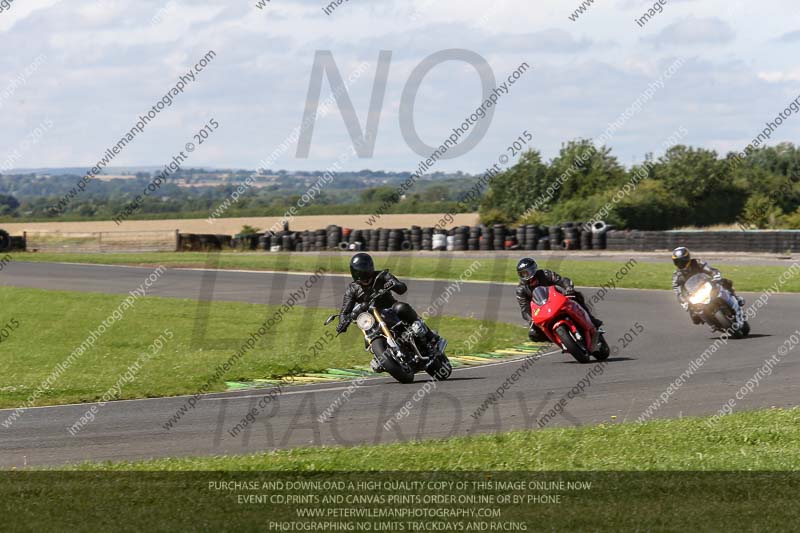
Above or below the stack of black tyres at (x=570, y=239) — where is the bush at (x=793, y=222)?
above

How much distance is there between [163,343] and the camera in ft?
65.2

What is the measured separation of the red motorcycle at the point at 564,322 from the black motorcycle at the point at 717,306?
10.9ft

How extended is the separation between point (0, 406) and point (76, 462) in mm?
4694

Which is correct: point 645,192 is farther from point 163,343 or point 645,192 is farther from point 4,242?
point 163,343

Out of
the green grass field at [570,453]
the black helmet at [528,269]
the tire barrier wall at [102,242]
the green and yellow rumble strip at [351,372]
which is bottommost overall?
the tire barrier wall at [102,242]

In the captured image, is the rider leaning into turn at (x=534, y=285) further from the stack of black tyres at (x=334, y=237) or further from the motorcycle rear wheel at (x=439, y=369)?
the stack of black tyres at (x=334, y=237)

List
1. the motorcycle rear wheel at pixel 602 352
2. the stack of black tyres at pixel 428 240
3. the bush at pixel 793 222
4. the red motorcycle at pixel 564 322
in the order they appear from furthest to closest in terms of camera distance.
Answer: the stack of black tyres at pixel 428 240 → the bush at pixel 793 222 → the motorcycle rear wheel at pixel 602 352 → the red motorcycle at pixel 564 322

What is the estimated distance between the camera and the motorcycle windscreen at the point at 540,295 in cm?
1531

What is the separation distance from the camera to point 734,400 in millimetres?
11828

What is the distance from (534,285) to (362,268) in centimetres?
320

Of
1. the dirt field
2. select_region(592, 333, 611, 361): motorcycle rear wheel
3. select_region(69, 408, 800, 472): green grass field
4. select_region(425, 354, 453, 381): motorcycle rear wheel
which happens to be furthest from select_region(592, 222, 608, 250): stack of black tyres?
select_region(69, 408, 800, 472): green grass field

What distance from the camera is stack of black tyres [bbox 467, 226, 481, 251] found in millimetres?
47250

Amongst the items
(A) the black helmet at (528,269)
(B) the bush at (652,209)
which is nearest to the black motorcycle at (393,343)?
(A) the black helmet at (528,269)

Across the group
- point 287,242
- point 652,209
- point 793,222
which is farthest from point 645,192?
point 287,242
